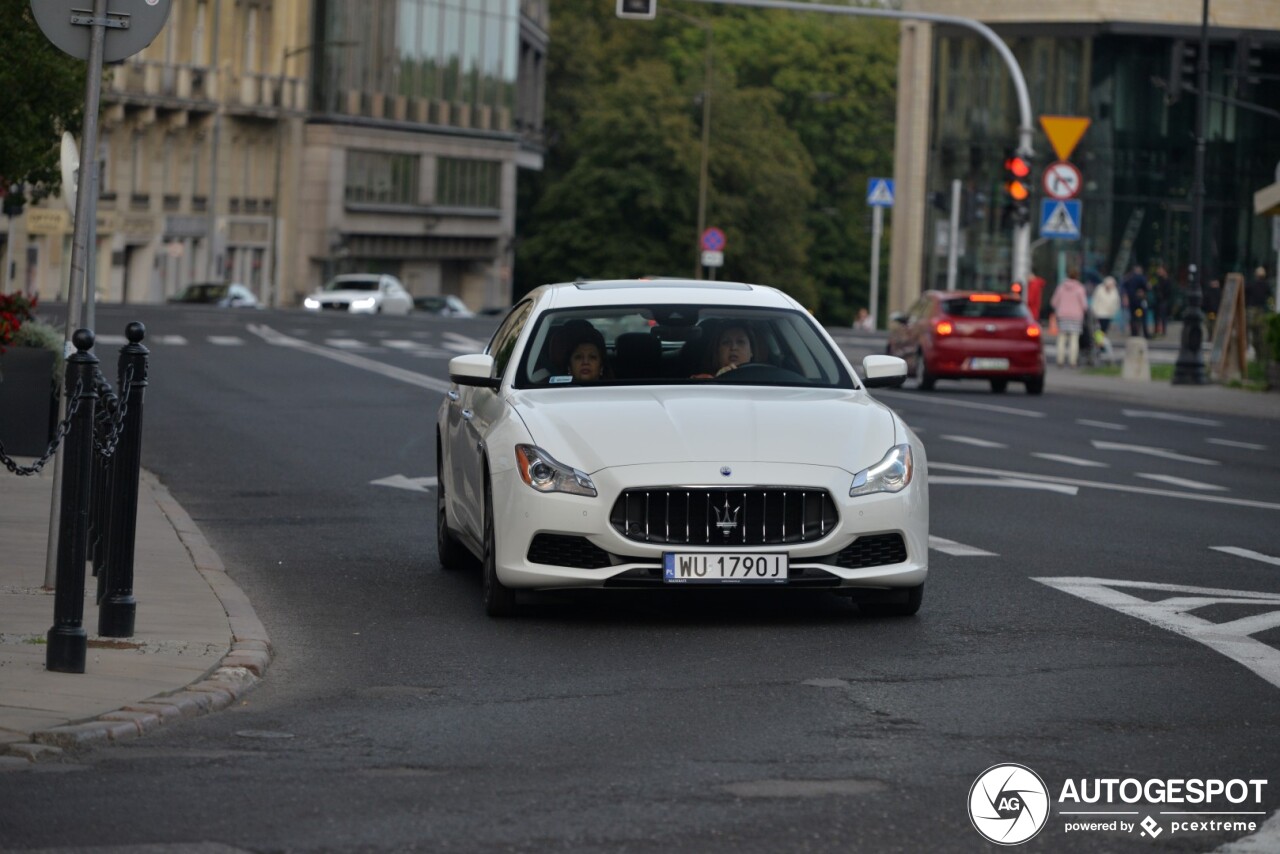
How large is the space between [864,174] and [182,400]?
91.6 meters

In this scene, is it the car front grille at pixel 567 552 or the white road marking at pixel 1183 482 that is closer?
the car front grille at pixel 567 552

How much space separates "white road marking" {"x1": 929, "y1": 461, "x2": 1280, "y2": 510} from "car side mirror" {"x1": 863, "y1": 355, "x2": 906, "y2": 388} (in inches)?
260

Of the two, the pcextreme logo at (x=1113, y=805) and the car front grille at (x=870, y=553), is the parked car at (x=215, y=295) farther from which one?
the pcextreme logo at (x=1113, y=805)

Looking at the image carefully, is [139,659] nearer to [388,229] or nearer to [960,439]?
[960,439]

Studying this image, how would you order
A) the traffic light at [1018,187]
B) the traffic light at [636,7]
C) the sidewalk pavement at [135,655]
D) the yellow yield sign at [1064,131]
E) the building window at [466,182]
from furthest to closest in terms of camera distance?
the building window at [466,182] < the traffic light at [1018,187] < the yellow yield sign at [1064,131] < the traffic light at [636,7] < the sidewalk pavement at [135,655]

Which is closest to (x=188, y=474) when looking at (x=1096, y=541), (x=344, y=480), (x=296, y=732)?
(x=344, y=480)

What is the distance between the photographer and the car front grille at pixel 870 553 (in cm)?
1035

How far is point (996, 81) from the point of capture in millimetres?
74438

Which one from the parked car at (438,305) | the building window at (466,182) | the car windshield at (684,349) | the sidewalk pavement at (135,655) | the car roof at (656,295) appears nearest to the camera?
the sidewalk pavement at (135,655)

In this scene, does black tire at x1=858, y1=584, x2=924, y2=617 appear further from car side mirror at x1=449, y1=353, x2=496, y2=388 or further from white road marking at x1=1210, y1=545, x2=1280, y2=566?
white road marking at x1=1210, y1=545, x2=1280, y2=566

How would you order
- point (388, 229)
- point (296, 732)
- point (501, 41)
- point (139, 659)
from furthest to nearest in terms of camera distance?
1. point (501, 41)
2. point (388, 229)
3. point (139, 659)
4. point (296, 732)

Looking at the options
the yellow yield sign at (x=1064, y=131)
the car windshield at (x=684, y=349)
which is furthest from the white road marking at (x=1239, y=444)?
the car windshield at (x=684, y=349)

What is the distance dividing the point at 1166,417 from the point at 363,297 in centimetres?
5391

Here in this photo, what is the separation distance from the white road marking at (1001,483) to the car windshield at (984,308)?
1694 cm
